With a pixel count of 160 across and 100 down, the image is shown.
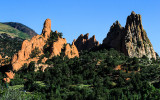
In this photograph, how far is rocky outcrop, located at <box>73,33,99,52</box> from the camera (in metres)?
164

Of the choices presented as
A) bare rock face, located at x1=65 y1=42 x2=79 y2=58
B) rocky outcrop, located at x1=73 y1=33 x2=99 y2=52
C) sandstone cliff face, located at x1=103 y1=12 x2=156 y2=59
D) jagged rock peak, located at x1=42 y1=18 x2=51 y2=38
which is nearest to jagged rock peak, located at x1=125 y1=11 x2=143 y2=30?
sandstone cliff face, located at x1=103 y1=12 x2=156 y2=59

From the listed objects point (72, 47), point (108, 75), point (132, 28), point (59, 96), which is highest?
point (132, 28)

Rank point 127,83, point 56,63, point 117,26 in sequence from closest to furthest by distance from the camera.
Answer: point 127,83, point 56,63, point 117,26

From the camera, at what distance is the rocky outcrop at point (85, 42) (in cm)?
16416

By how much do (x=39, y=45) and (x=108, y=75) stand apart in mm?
41826

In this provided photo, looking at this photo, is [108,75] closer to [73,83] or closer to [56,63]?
[73,83]

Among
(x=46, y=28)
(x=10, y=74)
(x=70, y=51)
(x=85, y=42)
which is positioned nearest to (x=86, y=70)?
(x=70, y=51)

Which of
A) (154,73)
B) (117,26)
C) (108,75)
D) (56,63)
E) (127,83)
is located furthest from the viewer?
(117,26)

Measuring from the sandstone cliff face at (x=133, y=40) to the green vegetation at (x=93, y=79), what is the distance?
557 cm

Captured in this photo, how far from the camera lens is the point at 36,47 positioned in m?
118

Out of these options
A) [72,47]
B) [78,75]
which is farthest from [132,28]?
[78,75]

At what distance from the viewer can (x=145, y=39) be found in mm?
125125

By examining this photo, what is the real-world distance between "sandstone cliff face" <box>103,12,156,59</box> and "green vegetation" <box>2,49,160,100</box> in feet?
18.3

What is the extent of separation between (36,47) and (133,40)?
50.1 metres
